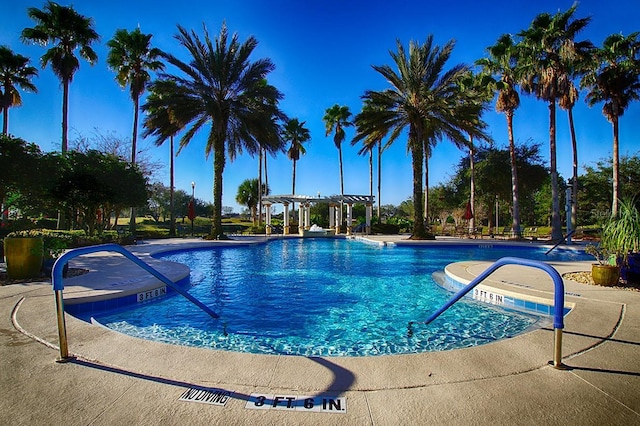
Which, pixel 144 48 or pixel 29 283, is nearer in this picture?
pixel 29 283

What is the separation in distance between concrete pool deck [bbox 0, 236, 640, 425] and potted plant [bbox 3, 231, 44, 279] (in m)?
3.70

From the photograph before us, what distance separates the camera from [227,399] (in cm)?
242

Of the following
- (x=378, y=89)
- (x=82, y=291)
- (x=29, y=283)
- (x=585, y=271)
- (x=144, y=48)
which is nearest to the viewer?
(x=82, y=291)

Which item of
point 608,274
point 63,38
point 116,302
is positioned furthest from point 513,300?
point 63,38

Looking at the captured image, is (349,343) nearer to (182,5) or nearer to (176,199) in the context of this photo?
(182,5)

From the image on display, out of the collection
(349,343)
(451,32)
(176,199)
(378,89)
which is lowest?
(349,343)

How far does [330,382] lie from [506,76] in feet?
76.2

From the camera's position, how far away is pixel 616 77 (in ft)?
64.4

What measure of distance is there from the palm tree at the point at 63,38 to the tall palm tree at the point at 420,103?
55.5 feet

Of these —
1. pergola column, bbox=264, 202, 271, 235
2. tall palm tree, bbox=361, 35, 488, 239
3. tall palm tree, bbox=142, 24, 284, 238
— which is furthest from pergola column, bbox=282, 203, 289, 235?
tall palm tree, bbox=361, 35, 488, 239

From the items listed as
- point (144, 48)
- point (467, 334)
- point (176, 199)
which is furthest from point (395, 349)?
point (176, 199)

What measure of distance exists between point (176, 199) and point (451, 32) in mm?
50781

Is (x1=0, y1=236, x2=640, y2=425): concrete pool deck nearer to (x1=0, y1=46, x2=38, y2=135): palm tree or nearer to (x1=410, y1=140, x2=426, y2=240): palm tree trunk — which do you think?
(x1=410, y1=140, x2=426, y2=240): palm tree trunk

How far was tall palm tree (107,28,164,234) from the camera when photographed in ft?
71.8
